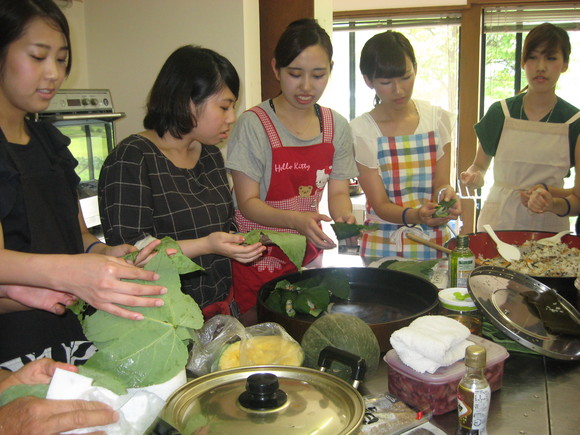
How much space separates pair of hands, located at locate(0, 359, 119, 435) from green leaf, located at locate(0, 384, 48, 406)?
25mm

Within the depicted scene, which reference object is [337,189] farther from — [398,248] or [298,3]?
[298,3]

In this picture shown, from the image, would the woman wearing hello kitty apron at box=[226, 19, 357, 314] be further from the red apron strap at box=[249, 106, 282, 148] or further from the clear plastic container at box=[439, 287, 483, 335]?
the clear plastic container at box=[439, 287, 483, 335]

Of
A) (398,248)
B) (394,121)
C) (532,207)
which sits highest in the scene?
(394,121)

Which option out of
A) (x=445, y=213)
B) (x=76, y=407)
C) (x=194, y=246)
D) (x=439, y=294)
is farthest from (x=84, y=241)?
(x=445, y=213)

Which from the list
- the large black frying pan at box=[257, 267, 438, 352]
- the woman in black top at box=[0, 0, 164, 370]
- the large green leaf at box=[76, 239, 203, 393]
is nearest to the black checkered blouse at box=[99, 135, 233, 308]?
the woman in black top at box=[0, 0, 164, 370]

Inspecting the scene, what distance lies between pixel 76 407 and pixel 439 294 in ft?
3.21

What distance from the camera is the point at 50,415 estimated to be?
827 millimetres

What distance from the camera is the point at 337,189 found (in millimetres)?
2352

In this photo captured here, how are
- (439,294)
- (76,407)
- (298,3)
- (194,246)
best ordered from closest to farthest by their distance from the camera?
(76,407)
(439,294)
(194,246)
(298,3)

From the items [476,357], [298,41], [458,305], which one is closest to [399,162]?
[298,41]

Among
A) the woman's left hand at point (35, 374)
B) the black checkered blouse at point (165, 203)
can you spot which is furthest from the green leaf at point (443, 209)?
the woman's left hand at point (35, 374)

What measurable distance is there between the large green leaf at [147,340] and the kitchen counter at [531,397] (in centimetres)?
40

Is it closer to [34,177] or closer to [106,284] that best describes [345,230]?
[34,177]

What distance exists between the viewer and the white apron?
2817mm
